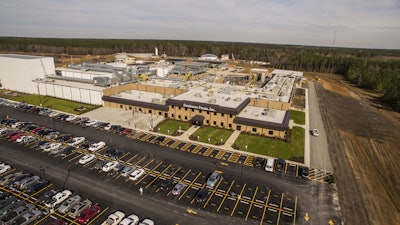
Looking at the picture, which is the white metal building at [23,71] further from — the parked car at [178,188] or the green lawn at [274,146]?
the green lawn at [274,146]

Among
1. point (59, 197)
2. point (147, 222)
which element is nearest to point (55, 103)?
point (59, 197)

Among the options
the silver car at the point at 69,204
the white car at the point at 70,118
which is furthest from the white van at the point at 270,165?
the white car at the point at 70,118

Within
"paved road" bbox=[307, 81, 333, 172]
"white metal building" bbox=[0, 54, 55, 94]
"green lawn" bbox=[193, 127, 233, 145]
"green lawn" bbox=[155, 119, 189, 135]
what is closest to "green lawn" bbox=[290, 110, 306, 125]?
"paved road" bbox=[307, 81, 333, 172]

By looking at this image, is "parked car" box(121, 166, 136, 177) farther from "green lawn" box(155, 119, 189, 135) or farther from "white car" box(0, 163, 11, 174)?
"white car" box(0, 163, 11, 174)

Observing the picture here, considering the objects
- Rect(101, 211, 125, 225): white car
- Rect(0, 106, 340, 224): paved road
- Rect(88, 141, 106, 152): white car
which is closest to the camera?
Rect(101, 211, 125, 225): white car

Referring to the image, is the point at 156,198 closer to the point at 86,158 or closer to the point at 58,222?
the point at 58,222

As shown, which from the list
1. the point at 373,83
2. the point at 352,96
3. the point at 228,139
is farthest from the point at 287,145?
the point at 373,83
